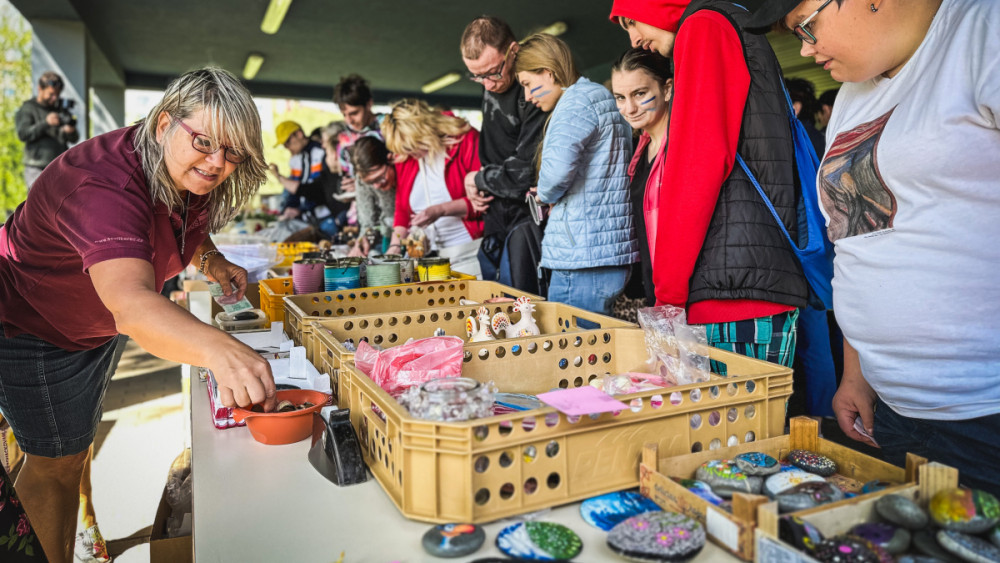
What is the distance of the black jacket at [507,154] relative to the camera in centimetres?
279

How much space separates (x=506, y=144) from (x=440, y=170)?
54 centimetres

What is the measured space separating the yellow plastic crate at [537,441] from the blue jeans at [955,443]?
0.84 feet

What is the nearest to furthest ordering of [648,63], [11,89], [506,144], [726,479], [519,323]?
[726,479] < [519,323] < [648,63] < [506,144] < [11,89]

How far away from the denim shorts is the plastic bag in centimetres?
149

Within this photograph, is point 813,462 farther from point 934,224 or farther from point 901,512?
point 934,224

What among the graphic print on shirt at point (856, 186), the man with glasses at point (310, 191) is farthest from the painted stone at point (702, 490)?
the man with glasses at point (310, 191)

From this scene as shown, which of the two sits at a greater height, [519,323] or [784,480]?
[519,323]

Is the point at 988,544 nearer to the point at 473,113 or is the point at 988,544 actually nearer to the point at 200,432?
the point at 200,432

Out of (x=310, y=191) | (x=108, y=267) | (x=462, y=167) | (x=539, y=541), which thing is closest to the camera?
(x=539, y=541)

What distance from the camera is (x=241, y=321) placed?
2.17 meters

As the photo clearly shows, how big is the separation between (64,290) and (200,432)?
0.60 meters

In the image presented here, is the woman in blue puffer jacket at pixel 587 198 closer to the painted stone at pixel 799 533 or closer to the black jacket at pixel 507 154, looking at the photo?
the black jacket at pixel 507 154

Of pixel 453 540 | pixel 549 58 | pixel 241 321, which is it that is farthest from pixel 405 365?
pixel 549 58

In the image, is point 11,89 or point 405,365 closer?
point 405,365
